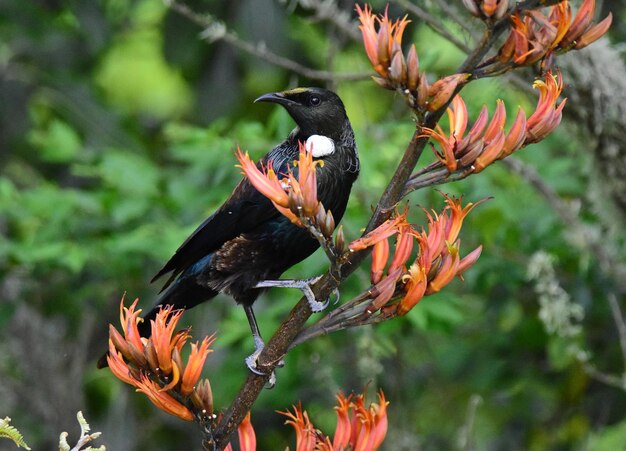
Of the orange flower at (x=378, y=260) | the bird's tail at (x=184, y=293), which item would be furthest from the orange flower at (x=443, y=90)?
the bird's tail at (x=184, y=293)

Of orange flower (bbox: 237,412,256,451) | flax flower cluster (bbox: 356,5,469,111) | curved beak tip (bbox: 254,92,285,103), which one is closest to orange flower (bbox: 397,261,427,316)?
flax flower cluster (bbox: 356,5,469,111)

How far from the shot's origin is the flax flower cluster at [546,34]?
220 centimetres

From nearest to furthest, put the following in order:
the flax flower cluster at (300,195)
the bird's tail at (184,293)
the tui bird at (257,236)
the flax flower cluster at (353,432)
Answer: the flax flower cluster at (300,195)
the flax flower cluster at (353,432)
the tui bird at (257,236)
the bird's tail at (184,293)

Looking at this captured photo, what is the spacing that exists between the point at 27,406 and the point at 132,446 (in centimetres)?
75

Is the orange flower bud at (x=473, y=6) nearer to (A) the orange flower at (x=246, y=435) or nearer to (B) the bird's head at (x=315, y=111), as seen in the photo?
(B) the bird's head at (x=315, y=111)

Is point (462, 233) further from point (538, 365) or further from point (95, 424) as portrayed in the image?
point (95, 424)

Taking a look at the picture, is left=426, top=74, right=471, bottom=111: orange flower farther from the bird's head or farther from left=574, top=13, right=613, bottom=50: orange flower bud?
the bird's head

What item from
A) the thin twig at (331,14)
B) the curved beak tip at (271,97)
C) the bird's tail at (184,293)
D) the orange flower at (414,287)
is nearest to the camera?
the orange flower at (414,287)

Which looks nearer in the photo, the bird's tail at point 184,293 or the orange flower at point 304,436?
the orange flower at point 304,436

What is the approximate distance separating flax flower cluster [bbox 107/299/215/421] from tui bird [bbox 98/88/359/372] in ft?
2.27

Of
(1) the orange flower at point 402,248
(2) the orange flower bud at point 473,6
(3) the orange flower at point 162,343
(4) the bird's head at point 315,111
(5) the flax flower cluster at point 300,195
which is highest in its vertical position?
(2) the orange flower bud at point 473,6

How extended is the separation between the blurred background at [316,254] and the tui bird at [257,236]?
26.8 inches

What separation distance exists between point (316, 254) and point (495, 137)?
198 cm

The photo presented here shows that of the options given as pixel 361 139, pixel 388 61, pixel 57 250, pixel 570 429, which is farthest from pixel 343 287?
pixel 388 61
